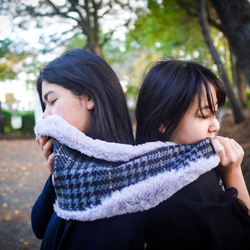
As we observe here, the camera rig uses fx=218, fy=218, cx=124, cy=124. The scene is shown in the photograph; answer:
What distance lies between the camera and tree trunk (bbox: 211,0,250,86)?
3.03 metres

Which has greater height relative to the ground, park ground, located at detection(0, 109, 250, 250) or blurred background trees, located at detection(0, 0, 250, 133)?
blurred background trees, located at detection(0, 0, 250, 133)

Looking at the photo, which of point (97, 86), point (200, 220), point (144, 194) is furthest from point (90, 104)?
point (200, 220)

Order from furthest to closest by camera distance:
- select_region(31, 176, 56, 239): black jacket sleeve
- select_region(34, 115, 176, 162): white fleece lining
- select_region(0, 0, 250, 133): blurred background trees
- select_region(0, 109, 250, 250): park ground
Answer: select_region(0, 0, 250, 133): blurred background trees < select_region(0, 109, 250, 250): park ground < select_region(31, 176, 56, 239): black jacket sleeve < select_region(34, 115, 176, 162): white fleece lining

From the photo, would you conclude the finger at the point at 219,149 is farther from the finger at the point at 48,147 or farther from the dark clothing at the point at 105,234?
the finger at the point at 48,147

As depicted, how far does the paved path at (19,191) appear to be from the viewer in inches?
141

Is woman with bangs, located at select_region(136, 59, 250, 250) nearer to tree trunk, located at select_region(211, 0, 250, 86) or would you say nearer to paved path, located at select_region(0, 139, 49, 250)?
tree trunk, located at select_region(211, 0, 250, 86)

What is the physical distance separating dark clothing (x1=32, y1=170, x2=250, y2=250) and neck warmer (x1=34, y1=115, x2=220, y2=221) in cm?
7

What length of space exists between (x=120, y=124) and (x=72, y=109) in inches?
12.1

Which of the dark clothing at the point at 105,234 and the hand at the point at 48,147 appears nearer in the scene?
the dark clothing at the point at 105,234

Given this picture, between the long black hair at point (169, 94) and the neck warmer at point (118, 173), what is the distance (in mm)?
162

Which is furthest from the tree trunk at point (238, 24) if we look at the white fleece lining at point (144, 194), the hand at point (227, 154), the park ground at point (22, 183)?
the white fleece lining at point (144, 194)

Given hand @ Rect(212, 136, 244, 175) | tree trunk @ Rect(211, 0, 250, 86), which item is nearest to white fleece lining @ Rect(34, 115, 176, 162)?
hand @ Rect(212, 136, 244, 175)

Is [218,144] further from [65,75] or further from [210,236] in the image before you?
[65,75]

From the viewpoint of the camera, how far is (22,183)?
6.27 meters
